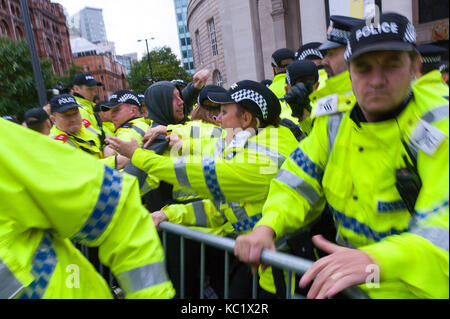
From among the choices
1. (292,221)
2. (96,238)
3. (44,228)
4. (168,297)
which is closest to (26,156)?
(44,228)

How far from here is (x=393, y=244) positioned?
3.83ft

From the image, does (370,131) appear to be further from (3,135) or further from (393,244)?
(3,135)

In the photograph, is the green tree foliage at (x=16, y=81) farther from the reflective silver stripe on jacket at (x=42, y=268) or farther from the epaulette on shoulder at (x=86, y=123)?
the reflective silver stripe on jacket at (x=42, y=268)

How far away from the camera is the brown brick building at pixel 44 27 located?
144 feet

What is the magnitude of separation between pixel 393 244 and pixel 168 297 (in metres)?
0.89

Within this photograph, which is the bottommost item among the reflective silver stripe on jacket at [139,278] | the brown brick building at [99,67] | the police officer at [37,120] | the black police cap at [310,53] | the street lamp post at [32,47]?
the reflective silver stripe on jacket at [139,278]

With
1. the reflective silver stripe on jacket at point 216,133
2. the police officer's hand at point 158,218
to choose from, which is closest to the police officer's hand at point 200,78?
the reflective silver stripe on jacket at point 216,133

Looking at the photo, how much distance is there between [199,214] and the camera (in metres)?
2.81

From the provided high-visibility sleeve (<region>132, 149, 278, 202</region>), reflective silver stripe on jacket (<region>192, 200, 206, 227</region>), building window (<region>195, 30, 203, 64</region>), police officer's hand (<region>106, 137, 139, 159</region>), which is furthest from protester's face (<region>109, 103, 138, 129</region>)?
building window (<region>195, 30, 203, 64</region>)

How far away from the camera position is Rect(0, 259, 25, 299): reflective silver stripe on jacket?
117 cm

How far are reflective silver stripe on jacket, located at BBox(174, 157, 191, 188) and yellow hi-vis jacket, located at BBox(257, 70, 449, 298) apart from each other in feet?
2.57

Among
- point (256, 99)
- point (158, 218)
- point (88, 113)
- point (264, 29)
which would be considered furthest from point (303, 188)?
point (264, 29)

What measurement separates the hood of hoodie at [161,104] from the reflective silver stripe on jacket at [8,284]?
7.65ft

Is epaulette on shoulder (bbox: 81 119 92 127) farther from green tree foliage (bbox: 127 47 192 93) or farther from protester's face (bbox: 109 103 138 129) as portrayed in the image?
green tree foliage (bbox: 127 47 192 93)
